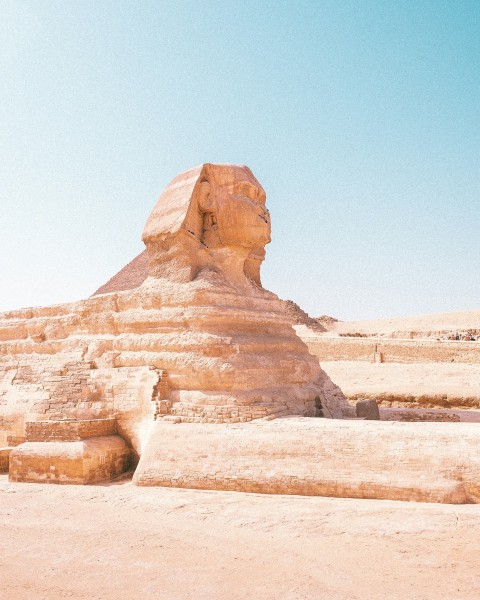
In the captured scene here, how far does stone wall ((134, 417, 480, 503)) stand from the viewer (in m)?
5.15

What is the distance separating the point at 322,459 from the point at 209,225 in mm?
4161

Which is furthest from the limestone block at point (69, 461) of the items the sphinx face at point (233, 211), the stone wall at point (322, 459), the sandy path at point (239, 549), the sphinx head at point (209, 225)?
the sphinx face at point (233, 211)

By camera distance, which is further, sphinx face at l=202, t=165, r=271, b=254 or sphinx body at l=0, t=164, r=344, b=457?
sphinx face at l=202, t=165, r=271, b=254

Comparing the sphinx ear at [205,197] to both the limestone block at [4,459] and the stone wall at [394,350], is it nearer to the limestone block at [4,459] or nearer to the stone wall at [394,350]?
the limestone block at [4,459]

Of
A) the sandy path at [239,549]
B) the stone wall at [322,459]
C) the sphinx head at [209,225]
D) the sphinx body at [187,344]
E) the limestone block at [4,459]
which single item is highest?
→ the sphinx head at [209,225]

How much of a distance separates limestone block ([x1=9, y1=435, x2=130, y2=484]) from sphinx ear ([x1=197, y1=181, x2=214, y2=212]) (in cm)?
358

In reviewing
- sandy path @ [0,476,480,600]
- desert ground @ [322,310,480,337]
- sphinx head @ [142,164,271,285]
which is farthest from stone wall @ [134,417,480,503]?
desert ground @ [322,310,480,337]

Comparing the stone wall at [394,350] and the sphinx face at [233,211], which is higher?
the sphinx face at [233,211]

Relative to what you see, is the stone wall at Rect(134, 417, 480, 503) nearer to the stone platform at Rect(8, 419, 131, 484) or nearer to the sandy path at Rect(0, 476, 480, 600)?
the sandy path at Rect(0, 476, 480, 600)

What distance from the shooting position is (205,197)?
8359mm

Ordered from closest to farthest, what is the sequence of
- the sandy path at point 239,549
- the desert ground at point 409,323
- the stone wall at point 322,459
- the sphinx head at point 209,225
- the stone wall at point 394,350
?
the sandy path at point 239,549
the stone wall at point 322,459
the sphinx head at point 209,225
the stone wall at point 394,350
the desert ground at point 409,323

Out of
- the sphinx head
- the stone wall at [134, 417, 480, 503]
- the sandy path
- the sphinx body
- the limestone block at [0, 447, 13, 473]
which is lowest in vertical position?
the sandy path

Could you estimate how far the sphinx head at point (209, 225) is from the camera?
26.6 feet

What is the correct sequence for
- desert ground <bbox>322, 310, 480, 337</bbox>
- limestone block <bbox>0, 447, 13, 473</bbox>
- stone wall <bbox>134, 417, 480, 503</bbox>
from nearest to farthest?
stone wall <bbox>134, 417, 480, 503</bbox> < limestone block <bbox>0, 447, 13, 473</bbox> < desert ground <bbox>322, 310, 480, 337</bbox>
